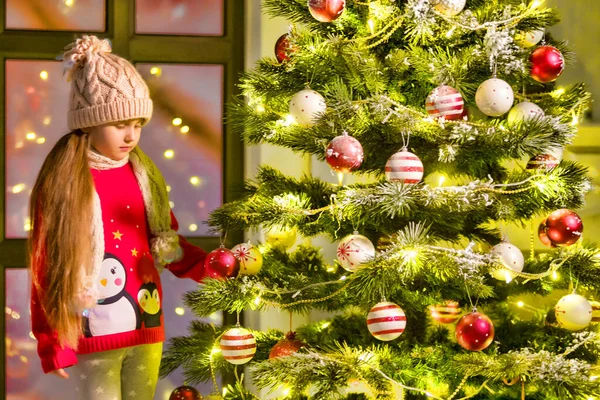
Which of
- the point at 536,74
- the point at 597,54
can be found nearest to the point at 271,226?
the point at 536,74

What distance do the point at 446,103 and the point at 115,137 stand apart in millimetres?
739

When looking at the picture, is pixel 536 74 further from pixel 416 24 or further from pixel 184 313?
pixel 184 313

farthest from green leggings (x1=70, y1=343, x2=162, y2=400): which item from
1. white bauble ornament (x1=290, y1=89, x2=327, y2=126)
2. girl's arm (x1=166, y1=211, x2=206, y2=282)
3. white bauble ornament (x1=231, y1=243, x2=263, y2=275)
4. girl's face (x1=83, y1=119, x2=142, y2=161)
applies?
white bauble ornament (x1=290, y1=89, x2=327, y2=126)

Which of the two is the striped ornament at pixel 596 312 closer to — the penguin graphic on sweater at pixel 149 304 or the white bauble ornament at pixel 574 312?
the white bauble ornament at pixel 574 312

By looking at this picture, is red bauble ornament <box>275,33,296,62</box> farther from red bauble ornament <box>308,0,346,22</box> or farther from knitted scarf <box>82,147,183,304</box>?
knitted scarf <box>82,147,183,304</box>

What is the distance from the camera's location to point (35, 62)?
94.8 inches

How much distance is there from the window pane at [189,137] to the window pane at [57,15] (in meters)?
0.25

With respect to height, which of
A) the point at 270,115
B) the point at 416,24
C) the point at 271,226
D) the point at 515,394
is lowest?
the point at 515,394

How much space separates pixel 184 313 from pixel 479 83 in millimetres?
1234

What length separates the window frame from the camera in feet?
7.84

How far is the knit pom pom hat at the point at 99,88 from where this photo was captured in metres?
1.70

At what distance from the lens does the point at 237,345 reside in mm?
1673

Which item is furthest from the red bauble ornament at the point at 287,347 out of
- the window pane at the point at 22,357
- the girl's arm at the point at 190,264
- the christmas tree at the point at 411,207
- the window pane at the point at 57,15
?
the window pane at the point at 57,15

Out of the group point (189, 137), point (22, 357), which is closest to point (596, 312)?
point (189, 137)
